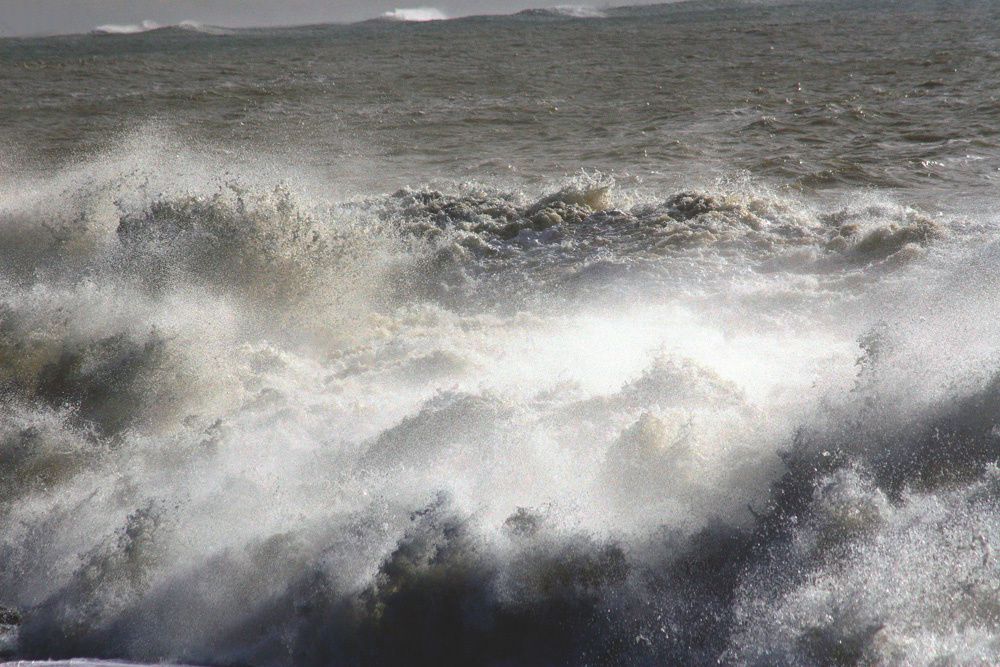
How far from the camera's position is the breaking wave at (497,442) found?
9.24ft

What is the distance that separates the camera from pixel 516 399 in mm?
3996

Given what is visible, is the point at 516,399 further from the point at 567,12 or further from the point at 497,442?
the point at 567,12

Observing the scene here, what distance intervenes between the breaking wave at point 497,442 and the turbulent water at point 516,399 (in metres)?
0.01

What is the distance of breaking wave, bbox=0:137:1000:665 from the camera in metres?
2.82

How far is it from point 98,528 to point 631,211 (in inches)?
170

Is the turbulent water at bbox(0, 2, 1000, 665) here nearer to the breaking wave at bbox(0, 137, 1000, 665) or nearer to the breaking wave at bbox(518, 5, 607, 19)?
the breaking wave at bbox(0, 137, 1000, 665)

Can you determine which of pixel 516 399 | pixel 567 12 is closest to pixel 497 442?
pixel 516 399

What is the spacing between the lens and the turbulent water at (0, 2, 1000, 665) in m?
2.85

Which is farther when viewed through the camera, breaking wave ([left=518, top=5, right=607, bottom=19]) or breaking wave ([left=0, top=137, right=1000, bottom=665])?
breaking wave ([left=518, top=5, right=607, bottom=19])

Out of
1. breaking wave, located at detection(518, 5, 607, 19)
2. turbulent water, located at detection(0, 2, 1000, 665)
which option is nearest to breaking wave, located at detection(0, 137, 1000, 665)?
turbulent water, located at detection(0, 2, 1000, 665)

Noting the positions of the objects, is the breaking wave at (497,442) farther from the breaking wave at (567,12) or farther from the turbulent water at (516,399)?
the breaking wave at (567,12)

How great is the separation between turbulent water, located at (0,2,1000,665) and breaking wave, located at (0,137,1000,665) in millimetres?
14

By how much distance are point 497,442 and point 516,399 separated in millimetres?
383

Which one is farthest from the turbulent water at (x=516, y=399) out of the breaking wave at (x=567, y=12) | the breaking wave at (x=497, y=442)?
the breaking wave at (x=567, y=12)
